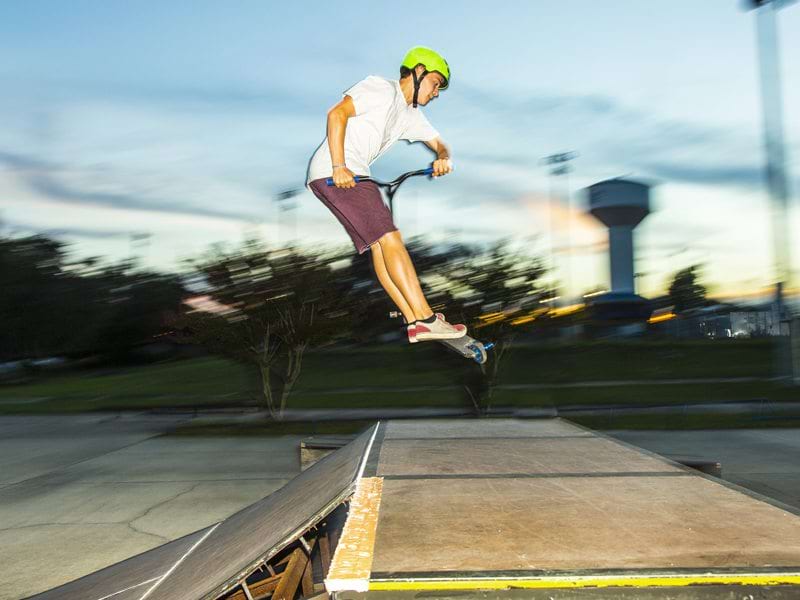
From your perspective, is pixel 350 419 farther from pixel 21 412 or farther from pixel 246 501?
pixel 21 412

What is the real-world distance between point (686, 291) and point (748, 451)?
4208 centimetres

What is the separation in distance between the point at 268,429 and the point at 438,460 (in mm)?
11074

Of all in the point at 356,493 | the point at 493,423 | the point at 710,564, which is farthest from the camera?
the point at 493,423

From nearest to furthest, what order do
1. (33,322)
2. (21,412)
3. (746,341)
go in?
(21,412) < (33,322) < (746,341)

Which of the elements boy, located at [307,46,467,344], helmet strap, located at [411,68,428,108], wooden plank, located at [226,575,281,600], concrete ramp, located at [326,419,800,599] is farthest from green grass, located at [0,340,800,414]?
helmet strap, located at [411,68,428,108]

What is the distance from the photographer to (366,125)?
10.00 feet

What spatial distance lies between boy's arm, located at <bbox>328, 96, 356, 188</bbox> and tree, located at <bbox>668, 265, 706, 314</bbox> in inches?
1819

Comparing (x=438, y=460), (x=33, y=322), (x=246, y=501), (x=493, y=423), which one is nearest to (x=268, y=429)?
(x=246, y=501)

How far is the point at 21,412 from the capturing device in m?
21.2

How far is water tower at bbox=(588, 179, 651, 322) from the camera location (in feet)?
194

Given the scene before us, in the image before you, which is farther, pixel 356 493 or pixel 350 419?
pixel 350 419

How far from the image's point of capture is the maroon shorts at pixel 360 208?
3.04 m

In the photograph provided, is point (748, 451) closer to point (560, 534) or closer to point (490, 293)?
point (490, 293)

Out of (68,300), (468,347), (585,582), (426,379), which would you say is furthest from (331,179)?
(68,300)
